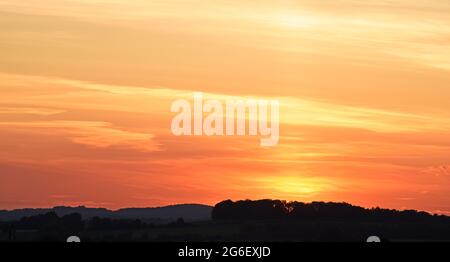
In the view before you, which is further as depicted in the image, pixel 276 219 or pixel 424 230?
pixel 276 219
